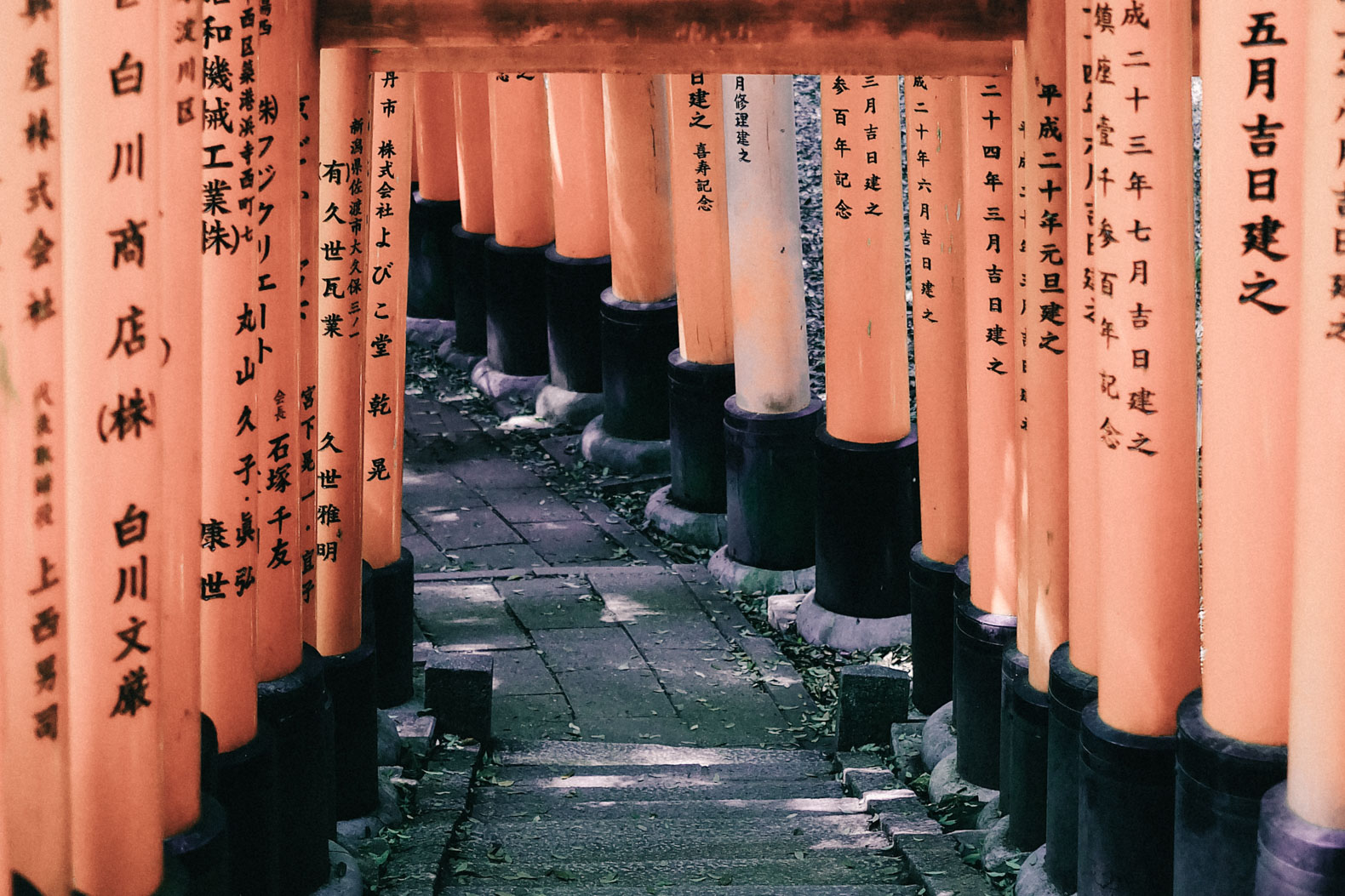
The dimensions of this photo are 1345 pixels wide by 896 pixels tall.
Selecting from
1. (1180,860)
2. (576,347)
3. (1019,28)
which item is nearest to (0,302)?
(1180,860)

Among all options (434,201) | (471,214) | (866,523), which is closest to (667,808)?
(866,523)

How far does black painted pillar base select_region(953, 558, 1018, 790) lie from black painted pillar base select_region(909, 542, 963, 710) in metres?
0.62

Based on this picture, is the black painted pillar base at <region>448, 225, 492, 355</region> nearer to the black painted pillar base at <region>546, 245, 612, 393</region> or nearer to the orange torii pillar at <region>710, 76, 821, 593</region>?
the black painted pillar base at <region>546, 245, 612, 393</region>

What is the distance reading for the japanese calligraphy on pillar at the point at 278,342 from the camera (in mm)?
4645

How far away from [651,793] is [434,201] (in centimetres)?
661

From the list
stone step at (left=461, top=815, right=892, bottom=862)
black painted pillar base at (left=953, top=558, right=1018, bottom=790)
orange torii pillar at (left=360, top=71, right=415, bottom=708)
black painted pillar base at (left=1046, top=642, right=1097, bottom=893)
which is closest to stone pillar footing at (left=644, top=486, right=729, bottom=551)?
orange torii pillar at (left=360, top=71, right=415, bottom=708)

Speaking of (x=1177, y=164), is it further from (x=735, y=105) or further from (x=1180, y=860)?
(x=735, y=105)

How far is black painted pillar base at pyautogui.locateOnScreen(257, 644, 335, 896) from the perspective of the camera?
4.76 metres

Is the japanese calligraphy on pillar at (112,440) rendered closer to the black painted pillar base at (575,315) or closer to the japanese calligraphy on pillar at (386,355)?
the japanese calligraphy on pillar at (386,355)

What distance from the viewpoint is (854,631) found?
759 cm

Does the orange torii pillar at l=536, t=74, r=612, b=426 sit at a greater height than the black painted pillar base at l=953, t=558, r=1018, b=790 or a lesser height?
greater

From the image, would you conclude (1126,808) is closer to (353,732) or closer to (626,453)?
(353,732)

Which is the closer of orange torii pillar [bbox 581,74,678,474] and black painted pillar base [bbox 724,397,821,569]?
black painted pillar base [bbox 724,397,821,569]

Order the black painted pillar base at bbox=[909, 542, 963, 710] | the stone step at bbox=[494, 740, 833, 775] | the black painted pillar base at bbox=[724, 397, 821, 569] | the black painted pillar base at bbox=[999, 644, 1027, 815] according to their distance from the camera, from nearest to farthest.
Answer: the black painted pillar base at bbox=[999, 644, 1027, 815], the stone step at bbox=[494, 740, 833, 775], the black painted pillar base at bbox=[909, 542, 963, 710], the black painted pillar base at bbox=[724, 397, 821, 569]
